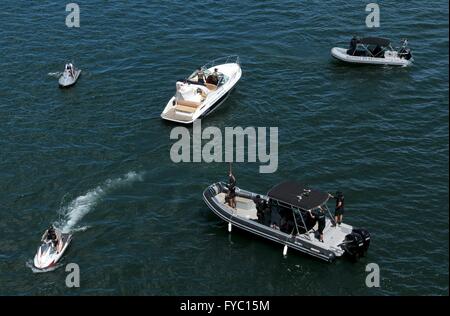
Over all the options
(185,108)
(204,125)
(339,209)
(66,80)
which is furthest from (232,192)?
(66,80)

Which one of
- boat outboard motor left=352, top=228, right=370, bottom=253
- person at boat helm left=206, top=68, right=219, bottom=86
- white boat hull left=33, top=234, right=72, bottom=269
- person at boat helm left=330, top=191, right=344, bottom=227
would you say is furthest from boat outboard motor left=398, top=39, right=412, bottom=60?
white boat hull left=33, top=234, right=72, bottom=269

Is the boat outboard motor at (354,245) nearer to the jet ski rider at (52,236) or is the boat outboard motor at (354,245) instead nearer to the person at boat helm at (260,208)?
the person at boat helm at (260,208)

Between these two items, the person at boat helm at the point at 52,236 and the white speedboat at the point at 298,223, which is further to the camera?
the person at boat helm at the point at 52,236

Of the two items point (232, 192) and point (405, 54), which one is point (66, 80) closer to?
point (232, 192)

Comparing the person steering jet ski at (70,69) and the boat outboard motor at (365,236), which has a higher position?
the person steering jet ski at (70,69)

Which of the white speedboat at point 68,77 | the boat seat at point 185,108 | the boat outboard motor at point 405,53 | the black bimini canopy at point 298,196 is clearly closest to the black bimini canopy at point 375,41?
the boat outboard motor at point 405,53

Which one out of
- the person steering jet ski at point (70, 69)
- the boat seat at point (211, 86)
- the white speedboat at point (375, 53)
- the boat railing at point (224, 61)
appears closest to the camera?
the boat seat at point (211, 86)

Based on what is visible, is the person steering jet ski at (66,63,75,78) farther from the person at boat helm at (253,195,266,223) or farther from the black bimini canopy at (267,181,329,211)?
the black bimini canopy at (267,181,329,211)

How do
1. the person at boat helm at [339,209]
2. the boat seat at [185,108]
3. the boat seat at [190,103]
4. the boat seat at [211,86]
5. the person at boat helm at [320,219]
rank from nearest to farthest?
the person at boat helm at [320,219] < the person at boat helm at [339,209] < the boat seat at [185,108] < the boat seat at [190,103] < the boat seat at [211,86]
